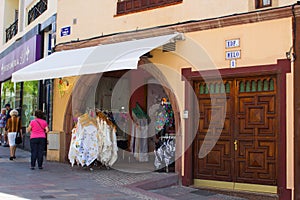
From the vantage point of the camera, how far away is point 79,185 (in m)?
8.59

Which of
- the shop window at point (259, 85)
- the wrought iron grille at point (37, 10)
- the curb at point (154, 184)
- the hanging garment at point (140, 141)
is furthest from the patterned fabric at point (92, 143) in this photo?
the wrought iron grille at point (37, 10)

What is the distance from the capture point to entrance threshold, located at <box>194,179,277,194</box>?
846 centimetres

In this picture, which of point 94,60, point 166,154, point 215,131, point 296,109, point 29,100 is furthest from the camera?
point 29,100

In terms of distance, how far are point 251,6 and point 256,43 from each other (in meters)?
0.81

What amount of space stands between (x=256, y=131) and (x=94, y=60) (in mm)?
4038

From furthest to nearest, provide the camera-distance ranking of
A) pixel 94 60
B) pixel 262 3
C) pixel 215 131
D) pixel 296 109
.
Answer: pixel 94 60 < pixel 215 131 < pixel 262 3 < pixel 296 109

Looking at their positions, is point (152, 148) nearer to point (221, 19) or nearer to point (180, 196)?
point (180, 196)

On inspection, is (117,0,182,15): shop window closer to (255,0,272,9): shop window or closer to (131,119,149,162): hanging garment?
(255,0,272,9): shop window

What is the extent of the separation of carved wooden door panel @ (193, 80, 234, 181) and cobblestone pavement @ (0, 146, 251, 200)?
553mm

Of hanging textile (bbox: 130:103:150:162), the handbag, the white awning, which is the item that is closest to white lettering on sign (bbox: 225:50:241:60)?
the white awning

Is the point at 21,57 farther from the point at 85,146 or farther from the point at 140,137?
the point at 85,146

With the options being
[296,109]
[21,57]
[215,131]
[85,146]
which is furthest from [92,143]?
[21,57]

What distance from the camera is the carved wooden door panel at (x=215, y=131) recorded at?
29.8 feet

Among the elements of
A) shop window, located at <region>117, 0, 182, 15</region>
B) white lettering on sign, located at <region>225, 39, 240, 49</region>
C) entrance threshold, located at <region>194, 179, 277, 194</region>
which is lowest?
entrance threshold, located at <region>194, 179, 277, 194</region>
